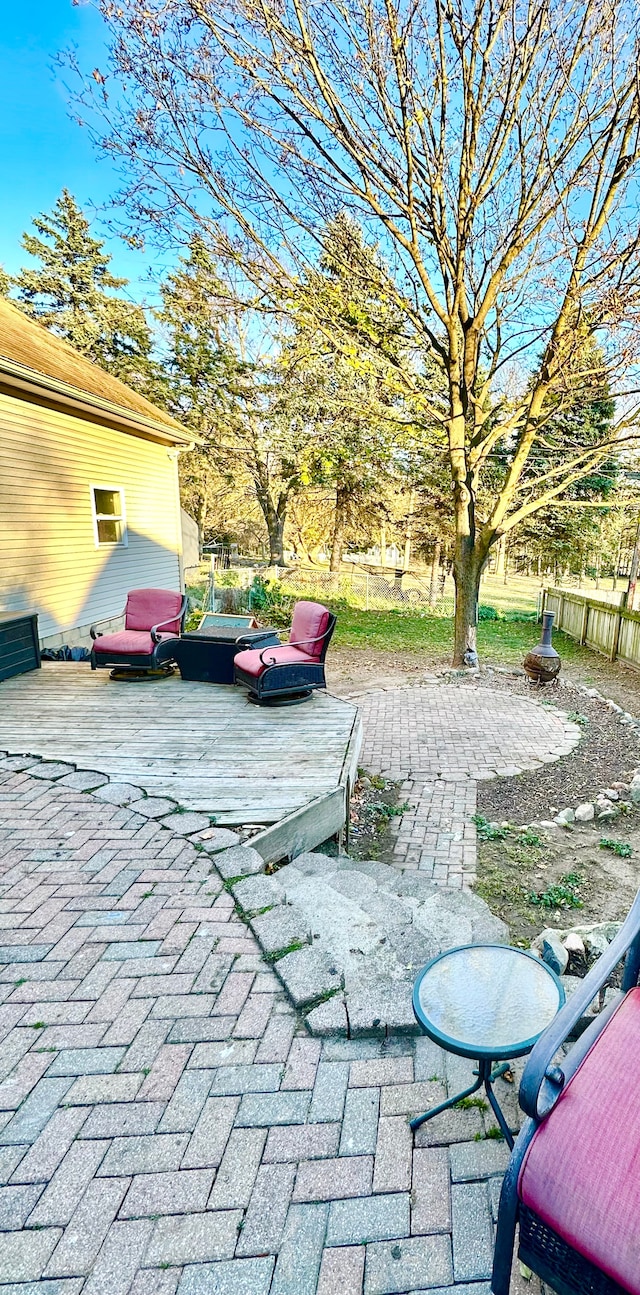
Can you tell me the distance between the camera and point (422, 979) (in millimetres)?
1755

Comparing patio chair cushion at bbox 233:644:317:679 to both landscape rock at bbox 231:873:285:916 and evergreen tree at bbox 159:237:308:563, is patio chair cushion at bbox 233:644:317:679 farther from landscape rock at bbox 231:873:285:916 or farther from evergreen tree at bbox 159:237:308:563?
evergreen tree at bbox 159:237:308:563

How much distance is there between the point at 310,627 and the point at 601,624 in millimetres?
8361

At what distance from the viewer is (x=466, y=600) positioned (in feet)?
32.3

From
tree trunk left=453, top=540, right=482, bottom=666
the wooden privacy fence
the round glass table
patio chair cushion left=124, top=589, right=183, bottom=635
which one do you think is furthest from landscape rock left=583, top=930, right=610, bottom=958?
the wooden privacy fence

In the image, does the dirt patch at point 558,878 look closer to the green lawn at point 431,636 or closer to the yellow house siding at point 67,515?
the yellow house siding at point 67,515

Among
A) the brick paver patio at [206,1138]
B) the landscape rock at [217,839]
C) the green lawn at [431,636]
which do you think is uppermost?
the landscape rock at [217,839]

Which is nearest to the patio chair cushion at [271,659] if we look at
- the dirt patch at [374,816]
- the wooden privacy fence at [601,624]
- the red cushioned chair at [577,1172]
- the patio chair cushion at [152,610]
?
the dirt patch at [374,816]

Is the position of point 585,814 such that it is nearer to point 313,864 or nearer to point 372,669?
point 313,864

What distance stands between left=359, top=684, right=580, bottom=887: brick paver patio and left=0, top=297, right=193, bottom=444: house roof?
5771mm

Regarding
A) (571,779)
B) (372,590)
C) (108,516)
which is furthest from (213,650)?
(372,590)

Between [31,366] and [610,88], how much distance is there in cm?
748

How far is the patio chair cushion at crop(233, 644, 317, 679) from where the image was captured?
5.34 metres

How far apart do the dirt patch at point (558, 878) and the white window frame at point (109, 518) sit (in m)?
7.66

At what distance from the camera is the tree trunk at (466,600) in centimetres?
980
